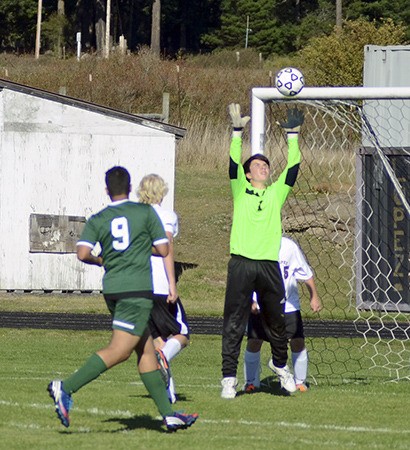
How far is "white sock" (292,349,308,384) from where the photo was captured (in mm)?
11938

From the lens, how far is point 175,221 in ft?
35.6

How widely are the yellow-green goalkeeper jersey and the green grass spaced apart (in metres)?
1.30

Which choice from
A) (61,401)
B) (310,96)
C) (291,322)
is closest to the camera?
(61,401)

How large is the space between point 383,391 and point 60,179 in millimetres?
13579

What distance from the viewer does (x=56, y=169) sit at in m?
24.8

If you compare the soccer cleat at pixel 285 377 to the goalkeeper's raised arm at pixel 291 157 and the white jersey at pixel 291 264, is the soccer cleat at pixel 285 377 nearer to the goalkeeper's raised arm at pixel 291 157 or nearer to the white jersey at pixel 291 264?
the white jersey at pixel 291 264

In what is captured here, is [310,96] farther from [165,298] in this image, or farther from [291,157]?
[165,298]

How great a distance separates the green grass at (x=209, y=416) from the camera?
29.1ft

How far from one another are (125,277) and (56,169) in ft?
→ 52.3

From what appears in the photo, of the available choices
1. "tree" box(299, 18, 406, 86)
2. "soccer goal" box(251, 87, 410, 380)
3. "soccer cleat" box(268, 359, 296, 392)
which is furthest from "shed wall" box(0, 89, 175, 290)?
"tree" box(299, 18, 406, 86)

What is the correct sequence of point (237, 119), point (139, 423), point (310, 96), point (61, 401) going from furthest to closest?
1. point (310, 96)
2. point (237, 119)
3. point (139, 423)
4. point (61, 401)

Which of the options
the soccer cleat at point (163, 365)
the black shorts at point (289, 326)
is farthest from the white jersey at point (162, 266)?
the black shorts at point (289, 326)

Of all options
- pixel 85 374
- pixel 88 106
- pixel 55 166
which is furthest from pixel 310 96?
pixel 55 166

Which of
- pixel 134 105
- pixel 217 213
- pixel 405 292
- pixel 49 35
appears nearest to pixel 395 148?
pixel 405 292
